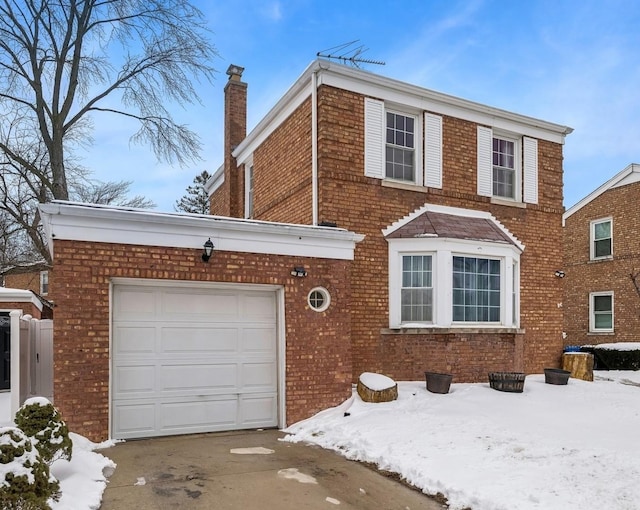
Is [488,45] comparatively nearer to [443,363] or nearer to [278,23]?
[278,23]

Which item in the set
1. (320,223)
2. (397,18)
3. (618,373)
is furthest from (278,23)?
(618,373)

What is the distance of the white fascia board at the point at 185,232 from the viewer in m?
6.78

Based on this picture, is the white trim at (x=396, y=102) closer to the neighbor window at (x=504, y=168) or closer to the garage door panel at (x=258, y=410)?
the neighbor window at (x=504, y=168)

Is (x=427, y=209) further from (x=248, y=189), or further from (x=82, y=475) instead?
(x=82, y=475)

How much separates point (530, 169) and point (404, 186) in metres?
3.66

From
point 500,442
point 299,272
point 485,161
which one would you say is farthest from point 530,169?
point 500,442

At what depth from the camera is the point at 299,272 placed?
8250 millimetres

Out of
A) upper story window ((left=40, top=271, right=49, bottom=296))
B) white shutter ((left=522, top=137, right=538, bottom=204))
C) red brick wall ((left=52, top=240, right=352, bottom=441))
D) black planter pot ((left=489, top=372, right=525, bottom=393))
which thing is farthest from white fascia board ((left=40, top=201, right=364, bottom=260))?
upper story window ((left=40, top=271, right=49, bottom=296))

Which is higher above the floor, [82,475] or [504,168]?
[504,168]

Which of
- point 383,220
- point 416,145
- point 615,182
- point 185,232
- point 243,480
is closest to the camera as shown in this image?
point 243,480

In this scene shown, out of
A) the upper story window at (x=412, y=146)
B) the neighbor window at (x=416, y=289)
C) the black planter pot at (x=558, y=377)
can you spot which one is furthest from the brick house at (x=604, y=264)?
the neighbor window at (x=416, y=289)

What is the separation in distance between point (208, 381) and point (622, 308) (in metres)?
16.8

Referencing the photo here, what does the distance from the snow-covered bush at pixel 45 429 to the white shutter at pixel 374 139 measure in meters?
7.08

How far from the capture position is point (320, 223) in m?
9.88
